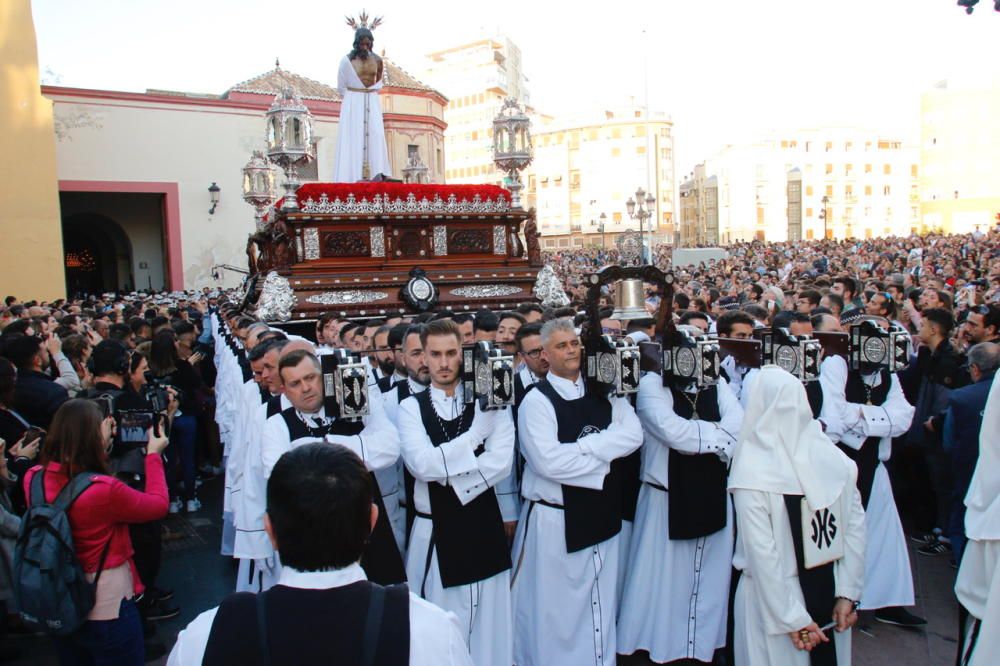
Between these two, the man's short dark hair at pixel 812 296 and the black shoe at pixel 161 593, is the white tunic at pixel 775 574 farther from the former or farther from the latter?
the man's short dark hair at pixel 812 296

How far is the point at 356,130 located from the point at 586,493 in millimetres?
10277

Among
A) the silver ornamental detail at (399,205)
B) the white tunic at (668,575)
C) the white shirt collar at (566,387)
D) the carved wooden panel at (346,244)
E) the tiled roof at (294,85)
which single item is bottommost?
A: the white tunic at (668,575)

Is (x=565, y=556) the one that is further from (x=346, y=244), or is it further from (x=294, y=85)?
(x=294, y=85)

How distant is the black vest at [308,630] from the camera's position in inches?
75.5

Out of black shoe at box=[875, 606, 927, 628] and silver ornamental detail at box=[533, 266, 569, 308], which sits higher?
silver ornamental detail at box=[533, 266, 569, 308]

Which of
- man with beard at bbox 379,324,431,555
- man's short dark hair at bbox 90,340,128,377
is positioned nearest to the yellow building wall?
man's short dark hair at bbox 90,340,128,377

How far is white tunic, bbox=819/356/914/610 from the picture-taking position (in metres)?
5.02

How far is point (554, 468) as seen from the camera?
14.1 ft

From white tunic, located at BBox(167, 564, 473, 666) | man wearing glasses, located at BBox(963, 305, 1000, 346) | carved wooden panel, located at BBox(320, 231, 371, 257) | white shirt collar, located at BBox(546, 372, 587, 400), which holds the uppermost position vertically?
carved wooden panel, located at BBox(320, 231, 371, 257)

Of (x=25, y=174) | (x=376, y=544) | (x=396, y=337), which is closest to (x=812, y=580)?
(x=376, y=544)

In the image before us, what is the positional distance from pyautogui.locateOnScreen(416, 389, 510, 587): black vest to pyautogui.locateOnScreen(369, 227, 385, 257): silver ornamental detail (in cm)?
785

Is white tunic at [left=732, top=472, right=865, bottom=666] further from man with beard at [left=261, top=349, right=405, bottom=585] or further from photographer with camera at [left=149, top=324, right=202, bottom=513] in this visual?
photographer with camera at [left=149, top=324, right=202, bottom=513]

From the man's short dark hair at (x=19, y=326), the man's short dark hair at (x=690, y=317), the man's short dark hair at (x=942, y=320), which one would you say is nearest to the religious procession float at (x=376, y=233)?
the man's short dark hair at (x=19, y=326)

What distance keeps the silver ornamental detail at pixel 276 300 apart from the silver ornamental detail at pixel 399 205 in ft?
3.88
